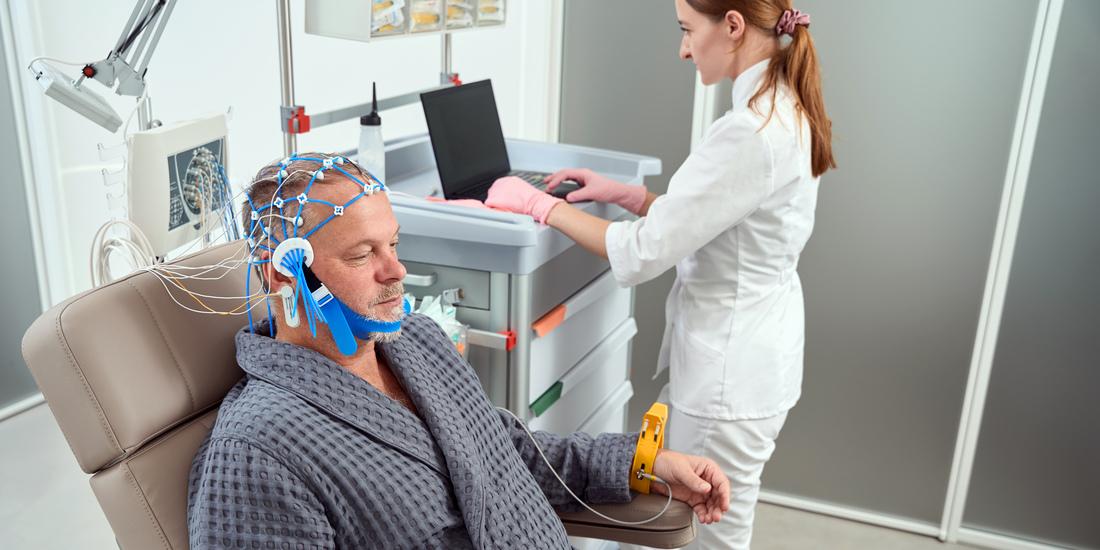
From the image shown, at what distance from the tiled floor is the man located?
4.46 ft

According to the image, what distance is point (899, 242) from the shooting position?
7.98 ft

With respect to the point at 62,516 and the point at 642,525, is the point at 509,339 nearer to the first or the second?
the point at 642,525

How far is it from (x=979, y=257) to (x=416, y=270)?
1539 millimetres

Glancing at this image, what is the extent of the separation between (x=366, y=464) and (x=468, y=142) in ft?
3.37

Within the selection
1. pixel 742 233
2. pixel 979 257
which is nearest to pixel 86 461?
pixel 742 233

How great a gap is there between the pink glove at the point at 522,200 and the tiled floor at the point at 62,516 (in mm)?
1310

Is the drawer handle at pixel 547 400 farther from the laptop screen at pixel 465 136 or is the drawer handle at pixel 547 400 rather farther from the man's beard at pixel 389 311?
the man's beard at pixel 389 311

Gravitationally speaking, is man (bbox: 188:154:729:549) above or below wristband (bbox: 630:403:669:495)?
above

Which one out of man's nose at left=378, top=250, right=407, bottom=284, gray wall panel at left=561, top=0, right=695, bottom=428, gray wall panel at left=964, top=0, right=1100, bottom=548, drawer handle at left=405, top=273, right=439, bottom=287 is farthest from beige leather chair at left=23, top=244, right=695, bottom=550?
gray wall panel at left=964, top=0, right=1100, bottom=548

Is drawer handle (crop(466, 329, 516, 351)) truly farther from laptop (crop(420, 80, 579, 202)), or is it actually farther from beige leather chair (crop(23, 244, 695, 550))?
beige leather chair (crop(23, 244, 695, 550))

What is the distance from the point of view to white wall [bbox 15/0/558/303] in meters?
2.49

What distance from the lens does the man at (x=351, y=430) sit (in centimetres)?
102

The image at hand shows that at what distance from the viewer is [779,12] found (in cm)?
163

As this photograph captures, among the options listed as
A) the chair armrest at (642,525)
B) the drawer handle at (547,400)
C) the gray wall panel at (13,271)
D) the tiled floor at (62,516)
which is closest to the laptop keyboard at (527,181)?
the drawer handle at (547,400)
